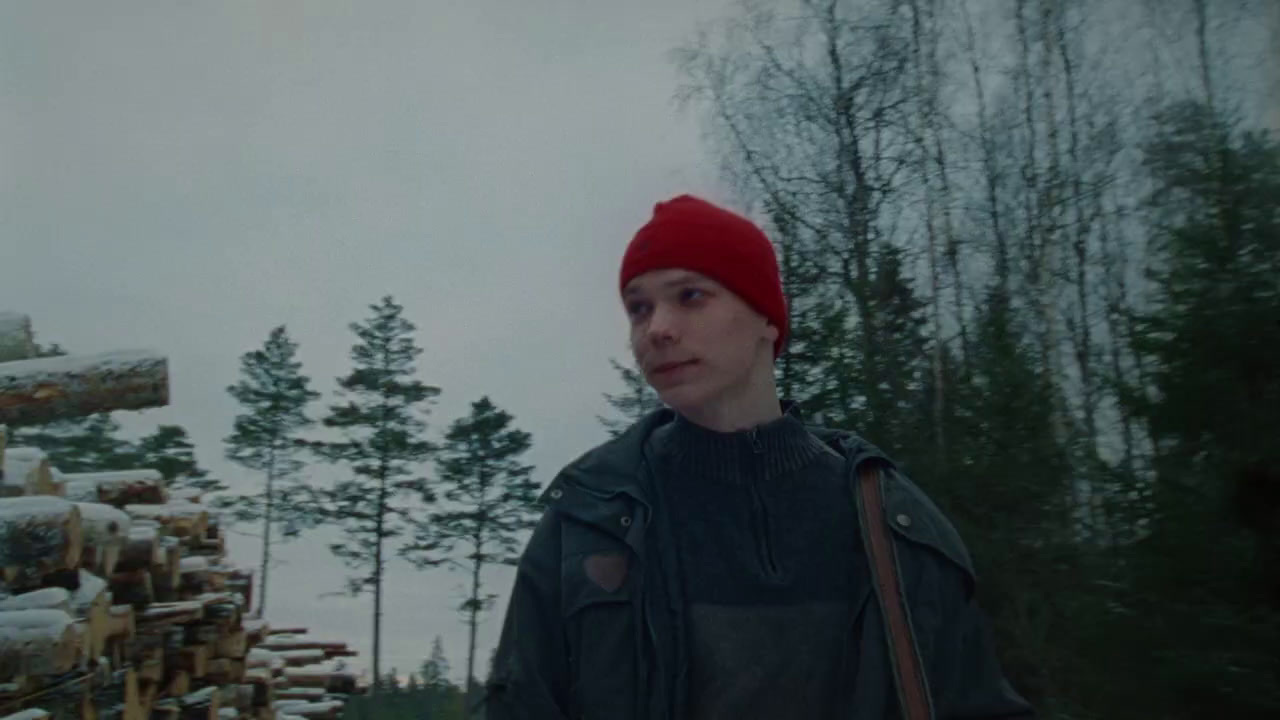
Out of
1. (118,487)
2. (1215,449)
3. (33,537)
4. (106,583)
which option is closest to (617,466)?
(33,537)

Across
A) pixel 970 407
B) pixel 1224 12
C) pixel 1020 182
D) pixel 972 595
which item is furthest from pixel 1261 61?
pixel 972 595

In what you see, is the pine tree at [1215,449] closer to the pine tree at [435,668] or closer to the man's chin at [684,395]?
the man's chin at [684,395]

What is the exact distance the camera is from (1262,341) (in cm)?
488

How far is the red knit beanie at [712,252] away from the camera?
2.33m

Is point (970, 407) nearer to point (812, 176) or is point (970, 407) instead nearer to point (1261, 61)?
point (812, 176)

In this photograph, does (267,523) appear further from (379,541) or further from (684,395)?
(684,395)

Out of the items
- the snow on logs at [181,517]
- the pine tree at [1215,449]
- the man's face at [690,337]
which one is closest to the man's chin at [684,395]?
the man's face at [690,337]

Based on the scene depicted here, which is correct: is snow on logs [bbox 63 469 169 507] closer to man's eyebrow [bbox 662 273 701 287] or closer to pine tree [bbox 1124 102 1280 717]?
man's eyebrow [bbox 662 273 701 287]

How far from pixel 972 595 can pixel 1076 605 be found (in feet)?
12.0

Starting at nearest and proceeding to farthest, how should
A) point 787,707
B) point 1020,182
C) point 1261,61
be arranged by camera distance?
1. point 787,707
2. point 1261,61
3. point 1020,182

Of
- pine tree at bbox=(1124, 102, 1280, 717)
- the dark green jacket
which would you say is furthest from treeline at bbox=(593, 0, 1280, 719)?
the dark green jacket

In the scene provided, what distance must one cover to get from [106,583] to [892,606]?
14.9 ft

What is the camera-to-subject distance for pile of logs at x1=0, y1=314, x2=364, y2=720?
4.32 m

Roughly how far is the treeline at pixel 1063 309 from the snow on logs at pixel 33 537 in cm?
424
